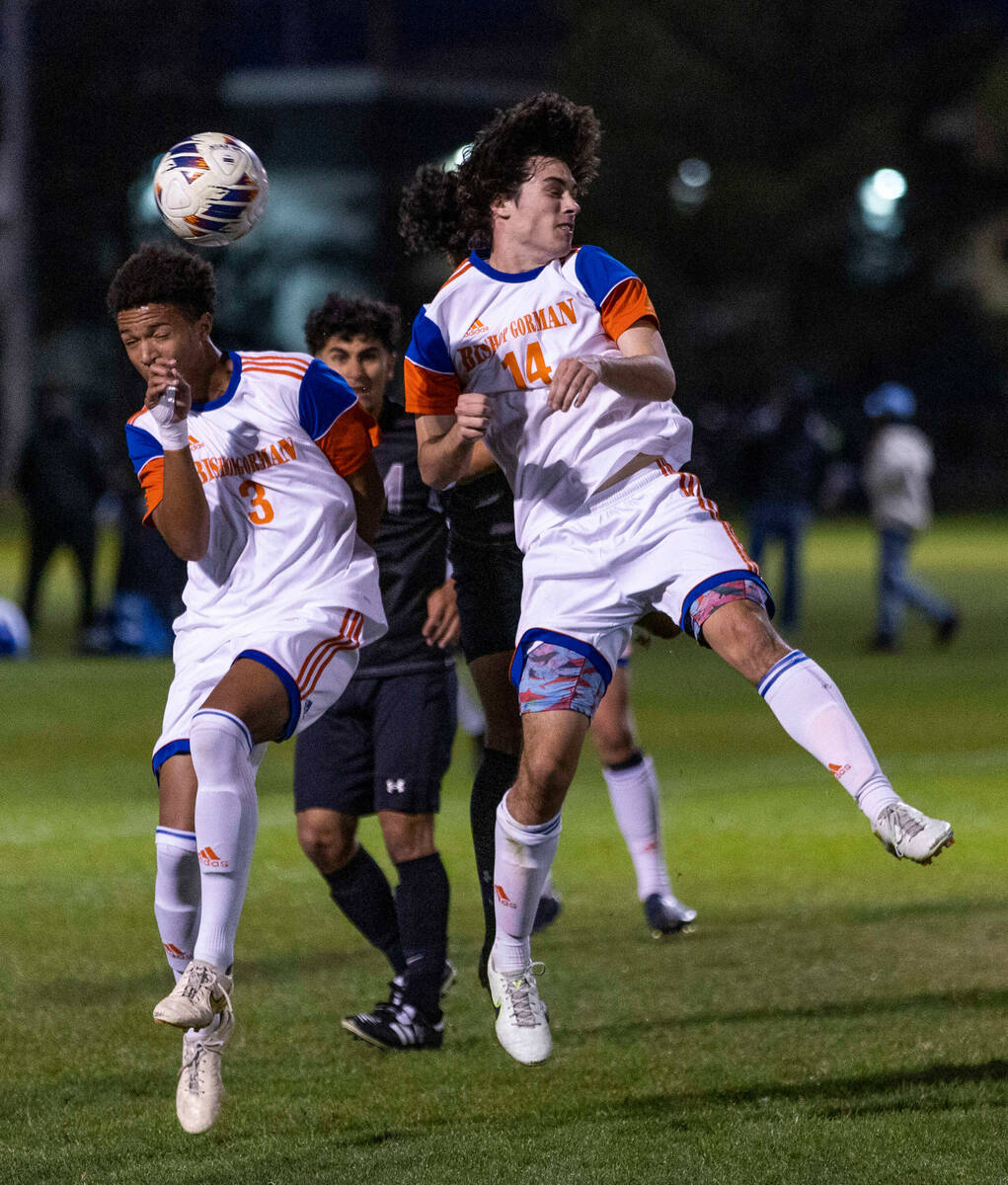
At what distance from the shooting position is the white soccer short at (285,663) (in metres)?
5.26

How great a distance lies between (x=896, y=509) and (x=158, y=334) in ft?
43.3

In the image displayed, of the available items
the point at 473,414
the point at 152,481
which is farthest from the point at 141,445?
the point at 473,414

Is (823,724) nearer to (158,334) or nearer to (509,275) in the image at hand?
(509,275)

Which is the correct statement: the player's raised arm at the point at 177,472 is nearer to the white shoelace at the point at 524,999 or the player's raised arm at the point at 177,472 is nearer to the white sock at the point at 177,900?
the white sock at the point at 177,900

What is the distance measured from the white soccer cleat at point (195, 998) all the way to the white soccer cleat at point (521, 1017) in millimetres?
758

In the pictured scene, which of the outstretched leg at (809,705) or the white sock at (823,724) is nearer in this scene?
the outstretched leg at (809,705)

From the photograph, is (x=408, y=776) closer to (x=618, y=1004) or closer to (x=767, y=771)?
(x=618, y=1004)

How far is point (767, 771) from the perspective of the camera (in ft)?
39.0

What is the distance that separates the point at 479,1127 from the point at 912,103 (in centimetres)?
5884

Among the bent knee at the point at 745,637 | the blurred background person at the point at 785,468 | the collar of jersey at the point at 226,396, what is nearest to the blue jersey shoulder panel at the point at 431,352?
the collar of jersey at the point at 226,396

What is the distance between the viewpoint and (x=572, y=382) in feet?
15.6

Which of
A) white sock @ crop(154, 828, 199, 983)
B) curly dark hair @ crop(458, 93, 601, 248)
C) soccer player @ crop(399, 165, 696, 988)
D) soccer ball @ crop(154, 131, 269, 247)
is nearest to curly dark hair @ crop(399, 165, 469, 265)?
soccer player @ crop(399, 165, 696, 988)

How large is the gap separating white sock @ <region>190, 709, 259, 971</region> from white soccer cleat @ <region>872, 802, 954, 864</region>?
1680 mm

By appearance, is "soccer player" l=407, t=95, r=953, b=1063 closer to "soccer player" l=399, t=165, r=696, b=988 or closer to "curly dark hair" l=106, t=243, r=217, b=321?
"curly dark hair" l=106, t=243, r=217, b=321
